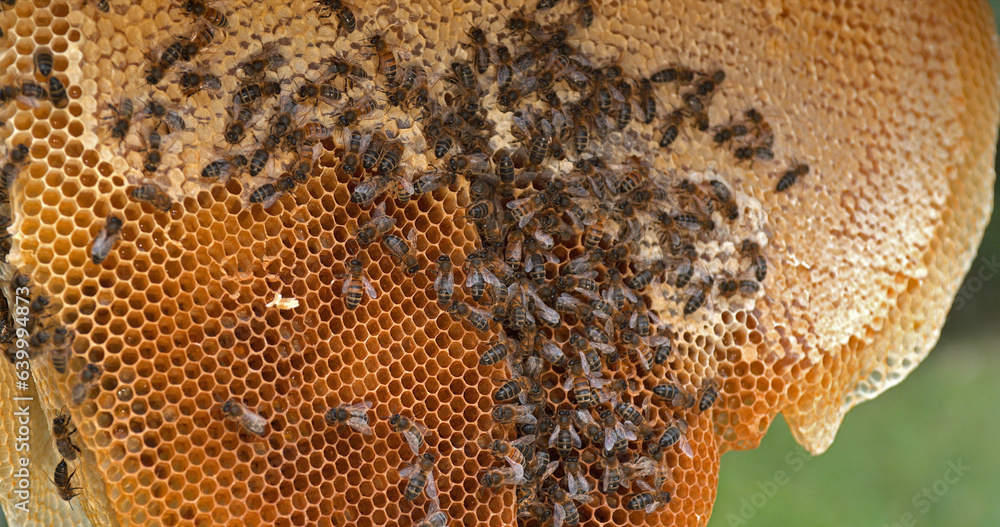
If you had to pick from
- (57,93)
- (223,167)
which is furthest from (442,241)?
(57,93)

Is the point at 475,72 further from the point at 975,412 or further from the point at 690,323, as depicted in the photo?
the point at 975,412

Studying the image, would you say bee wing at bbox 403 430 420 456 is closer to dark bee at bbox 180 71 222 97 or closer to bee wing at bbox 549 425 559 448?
bee wing at bbox 549 425 559 448

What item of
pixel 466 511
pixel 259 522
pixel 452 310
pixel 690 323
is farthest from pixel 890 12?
pixel 259 522

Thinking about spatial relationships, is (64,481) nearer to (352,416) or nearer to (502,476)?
(352,416)

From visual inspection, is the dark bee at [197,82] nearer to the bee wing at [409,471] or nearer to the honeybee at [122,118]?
the honeybee at [122,118]
